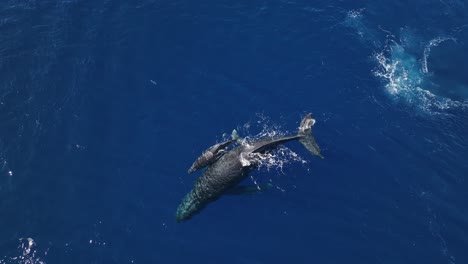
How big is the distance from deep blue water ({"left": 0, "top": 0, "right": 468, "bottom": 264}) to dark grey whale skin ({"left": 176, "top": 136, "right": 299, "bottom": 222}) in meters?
1.63

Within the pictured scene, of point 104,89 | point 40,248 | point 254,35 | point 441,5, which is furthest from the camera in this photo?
point 441,5

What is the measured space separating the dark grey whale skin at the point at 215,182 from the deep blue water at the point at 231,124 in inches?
64.1

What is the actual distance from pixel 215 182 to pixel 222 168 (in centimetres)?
149

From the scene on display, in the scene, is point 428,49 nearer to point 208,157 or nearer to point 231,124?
point 231,124

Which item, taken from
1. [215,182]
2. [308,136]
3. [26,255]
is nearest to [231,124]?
[215,182]

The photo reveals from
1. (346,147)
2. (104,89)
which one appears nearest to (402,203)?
(346,147)

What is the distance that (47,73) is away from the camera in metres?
50.4

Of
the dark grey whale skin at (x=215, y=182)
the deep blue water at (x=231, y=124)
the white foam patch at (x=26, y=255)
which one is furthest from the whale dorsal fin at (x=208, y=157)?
the white foam patch at (x=26, y=255)

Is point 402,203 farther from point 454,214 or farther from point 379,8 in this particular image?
point 379,8

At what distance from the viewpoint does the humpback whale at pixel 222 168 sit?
137ft

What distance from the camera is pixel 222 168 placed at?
138 feet

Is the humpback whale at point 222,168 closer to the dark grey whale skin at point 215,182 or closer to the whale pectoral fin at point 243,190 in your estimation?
the dark grey whale skin at point 215,182

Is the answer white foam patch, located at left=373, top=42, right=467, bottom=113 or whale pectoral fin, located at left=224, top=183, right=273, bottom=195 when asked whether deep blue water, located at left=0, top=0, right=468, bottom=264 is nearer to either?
white foam patch, located at left=373, top=42, right=467, bottom=113

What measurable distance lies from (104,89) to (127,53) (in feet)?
17.7
